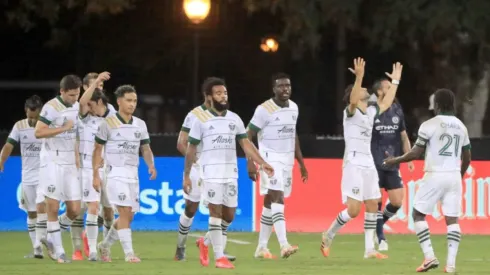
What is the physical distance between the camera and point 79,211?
20297 mm

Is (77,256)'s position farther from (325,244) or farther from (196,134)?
(325,244)

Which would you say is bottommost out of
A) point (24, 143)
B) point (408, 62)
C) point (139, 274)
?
point (139, 274)

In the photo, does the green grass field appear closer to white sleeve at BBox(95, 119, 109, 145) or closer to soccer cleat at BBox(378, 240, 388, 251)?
soccer cleat at BBox(378, 240, 388, 251)

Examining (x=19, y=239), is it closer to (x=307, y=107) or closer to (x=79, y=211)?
(x=79, y=211)

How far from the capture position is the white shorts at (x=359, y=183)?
20.7 meters

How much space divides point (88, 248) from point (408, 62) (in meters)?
13.6

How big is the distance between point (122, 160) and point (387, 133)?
4664 millimetres

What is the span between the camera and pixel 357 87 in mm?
19984

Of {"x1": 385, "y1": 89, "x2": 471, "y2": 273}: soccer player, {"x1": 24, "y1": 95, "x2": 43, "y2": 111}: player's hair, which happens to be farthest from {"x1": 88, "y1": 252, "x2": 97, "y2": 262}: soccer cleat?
{"x1": 385, "y1": 89, "x2": 471, "y2": 273}: soccer player

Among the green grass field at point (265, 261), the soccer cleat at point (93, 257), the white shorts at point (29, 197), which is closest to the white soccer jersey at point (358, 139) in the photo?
the green grass field at point (265, 261)

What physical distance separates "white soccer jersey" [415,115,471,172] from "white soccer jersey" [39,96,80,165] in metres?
4.34

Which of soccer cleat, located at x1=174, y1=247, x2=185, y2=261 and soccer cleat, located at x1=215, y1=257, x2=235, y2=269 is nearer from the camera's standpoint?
soccer cleat, located at x1=215, y1=257, x2=235, y2=269

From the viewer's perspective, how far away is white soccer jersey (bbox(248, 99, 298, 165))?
20922mm

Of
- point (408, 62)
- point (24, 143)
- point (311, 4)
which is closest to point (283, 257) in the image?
point (24, 143)
